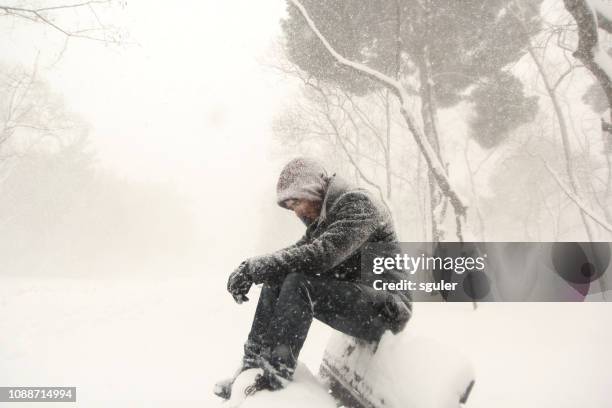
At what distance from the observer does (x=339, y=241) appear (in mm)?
1562

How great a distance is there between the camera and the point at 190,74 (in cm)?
2059

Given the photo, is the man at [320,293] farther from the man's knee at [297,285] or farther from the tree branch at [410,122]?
the tree branch at [410,122]

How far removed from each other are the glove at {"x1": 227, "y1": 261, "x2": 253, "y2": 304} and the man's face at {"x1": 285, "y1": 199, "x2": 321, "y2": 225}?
457mm

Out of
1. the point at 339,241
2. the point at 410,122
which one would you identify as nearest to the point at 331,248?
the point at 339,241

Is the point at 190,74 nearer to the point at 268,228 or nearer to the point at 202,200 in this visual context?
the point at 268,228

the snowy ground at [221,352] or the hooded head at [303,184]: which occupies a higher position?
the hooded head at [303,184]

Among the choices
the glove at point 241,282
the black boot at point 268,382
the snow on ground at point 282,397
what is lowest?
the snow on ground at point 282,397

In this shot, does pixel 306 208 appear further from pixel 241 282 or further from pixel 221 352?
pixel 221 352

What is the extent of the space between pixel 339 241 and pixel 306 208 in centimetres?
43

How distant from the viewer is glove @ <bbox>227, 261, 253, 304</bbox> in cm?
157

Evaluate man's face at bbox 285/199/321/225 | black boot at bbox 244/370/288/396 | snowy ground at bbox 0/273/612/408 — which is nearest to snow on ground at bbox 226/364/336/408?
black boot at bbox 244/370/288/396

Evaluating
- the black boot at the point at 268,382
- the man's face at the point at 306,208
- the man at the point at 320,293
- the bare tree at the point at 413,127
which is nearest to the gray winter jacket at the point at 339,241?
the man at the point at 320,293

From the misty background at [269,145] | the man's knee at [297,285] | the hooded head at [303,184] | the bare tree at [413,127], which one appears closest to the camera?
the man's knee at [297,285]

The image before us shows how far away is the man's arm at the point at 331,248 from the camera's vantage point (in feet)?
4.94
